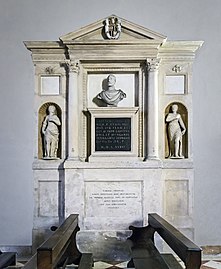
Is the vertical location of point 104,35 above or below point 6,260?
above

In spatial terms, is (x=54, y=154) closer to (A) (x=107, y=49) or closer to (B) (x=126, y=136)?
(B) (x=126, y=136)

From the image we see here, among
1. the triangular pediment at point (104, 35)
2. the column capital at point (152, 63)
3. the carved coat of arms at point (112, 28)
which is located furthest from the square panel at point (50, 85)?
the column capital at point (152, 63)

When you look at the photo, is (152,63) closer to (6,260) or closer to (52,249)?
(6,260)

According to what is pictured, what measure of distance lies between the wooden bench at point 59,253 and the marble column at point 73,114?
93 cm

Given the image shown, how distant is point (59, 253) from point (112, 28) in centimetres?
275

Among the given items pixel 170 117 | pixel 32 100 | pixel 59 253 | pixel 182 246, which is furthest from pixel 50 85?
pixel 182 246

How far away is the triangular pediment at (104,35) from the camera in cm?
451

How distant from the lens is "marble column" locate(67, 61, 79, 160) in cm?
457

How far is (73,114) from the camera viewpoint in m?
4.59

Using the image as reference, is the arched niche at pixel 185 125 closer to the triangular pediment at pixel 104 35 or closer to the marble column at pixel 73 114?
the triangular pediment at pixel 104 35

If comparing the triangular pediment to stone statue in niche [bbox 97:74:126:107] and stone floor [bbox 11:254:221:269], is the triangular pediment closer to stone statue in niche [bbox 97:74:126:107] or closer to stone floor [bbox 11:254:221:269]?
stone statue in niche [bbox 97:74:126:107]

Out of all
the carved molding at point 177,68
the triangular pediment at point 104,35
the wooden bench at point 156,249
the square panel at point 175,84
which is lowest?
the wooden bench at point 156,249

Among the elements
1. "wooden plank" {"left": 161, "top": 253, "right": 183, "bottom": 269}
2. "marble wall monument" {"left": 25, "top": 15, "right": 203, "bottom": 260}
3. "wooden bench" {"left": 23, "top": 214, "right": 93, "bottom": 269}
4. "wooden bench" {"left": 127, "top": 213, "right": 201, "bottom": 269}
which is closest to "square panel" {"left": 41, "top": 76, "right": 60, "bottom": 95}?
"marble wall monument" {"left": 25, "top": 15, "right": 203, "bottom": 260}

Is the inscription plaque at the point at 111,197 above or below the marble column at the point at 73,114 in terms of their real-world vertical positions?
below
